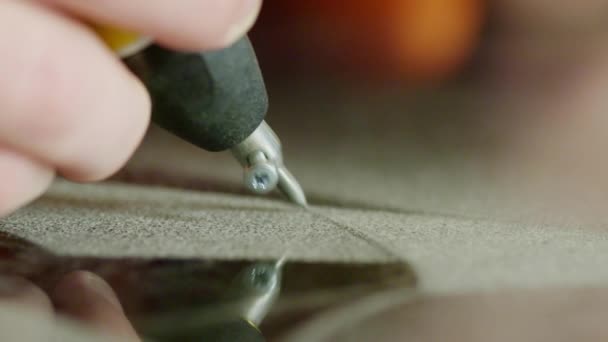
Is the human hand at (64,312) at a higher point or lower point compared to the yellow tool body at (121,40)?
lower

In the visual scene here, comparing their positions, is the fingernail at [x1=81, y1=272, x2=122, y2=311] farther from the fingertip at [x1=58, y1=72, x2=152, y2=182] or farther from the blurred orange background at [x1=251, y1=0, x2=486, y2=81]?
the blurred orange background at [x1=251, y1=0, x2=486, y2=81]

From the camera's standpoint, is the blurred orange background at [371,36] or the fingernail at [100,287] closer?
the fingernail at [100,287]

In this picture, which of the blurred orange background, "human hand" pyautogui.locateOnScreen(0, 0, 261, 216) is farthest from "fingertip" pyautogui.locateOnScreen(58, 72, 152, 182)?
the blurred orange background

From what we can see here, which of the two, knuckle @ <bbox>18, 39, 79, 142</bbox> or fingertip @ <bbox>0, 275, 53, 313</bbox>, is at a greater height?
knuckle @ <bbox>18, 39, 79, 142</bbox>

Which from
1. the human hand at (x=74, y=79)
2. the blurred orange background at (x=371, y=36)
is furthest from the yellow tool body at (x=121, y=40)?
the blurred orange background at (x=371, y=36)

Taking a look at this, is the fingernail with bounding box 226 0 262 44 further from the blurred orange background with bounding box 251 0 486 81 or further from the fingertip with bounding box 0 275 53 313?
the blurred orange background with bounding box 251 0 486 81

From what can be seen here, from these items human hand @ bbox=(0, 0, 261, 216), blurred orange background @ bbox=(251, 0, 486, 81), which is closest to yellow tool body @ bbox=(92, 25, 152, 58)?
human hand @ bbox=(0, 0, 261, 216)

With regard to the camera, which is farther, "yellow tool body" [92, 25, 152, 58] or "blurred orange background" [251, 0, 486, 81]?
"blurred orange background" [251, 0, 486, 81]

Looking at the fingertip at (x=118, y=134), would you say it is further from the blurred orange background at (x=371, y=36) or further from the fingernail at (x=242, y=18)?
the blurred orange background at (x=371, y=36)

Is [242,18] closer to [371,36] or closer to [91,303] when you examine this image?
[91,303]

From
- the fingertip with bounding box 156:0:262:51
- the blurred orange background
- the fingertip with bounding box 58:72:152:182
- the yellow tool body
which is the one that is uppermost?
the fingertip with bounding box 156:0:262:51
